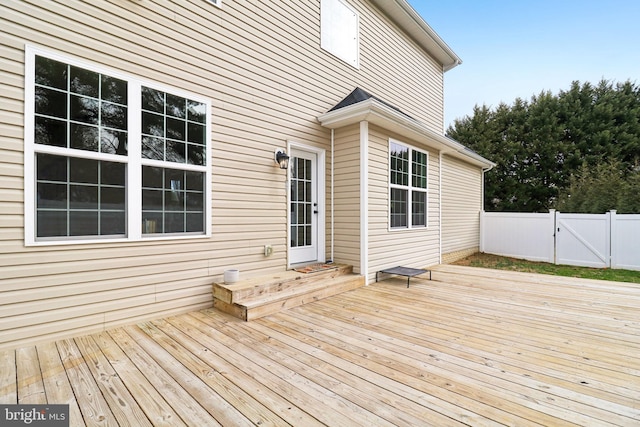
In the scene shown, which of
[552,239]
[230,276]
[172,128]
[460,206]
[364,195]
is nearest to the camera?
[172,128]

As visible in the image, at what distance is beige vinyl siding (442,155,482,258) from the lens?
793 centimetres

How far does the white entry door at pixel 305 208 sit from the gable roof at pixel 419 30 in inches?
172

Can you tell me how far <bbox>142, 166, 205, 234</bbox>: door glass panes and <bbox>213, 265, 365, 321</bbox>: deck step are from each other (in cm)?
92

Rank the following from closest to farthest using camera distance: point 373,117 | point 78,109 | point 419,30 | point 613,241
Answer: point 78,109
point 373,117
point 613,241
point 419,30

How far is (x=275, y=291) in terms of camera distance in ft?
12.3

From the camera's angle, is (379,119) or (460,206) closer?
(379,119)

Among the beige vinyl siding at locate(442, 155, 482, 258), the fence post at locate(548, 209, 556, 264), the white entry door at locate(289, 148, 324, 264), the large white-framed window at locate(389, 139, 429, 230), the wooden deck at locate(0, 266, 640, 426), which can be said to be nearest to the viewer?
the wooden deck at locate(0, 266, 640, 426)

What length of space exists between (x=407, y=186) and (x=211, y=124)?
4.04 m

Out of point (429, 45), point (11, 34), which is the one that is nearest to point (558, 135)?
point (429, 45)

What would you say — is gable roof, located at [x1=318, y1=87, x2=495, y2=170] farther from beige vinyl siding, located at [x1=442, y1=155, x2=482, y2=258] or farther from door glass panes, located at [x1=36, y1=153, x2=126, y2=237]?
door glass panes, located at [x1=36, y1=153, x2=126, y2=237]

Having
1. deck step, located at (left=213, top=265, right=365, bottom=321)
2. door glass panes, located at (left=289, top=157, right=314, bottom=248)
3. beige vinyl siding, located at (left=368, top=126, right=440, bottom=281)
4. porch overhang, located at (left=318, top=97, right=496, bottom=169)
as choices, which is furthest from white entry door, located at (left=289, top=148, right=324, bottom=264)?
beige vinyl siding, located at (left=368, top=126, right=440, bottom=281)

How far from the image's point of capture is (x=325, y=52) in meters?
5.33

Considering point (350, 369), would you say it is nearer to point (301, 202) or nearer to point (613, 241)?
point (301, 202)

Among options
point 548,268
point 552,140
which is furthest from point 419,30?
point 552,140
